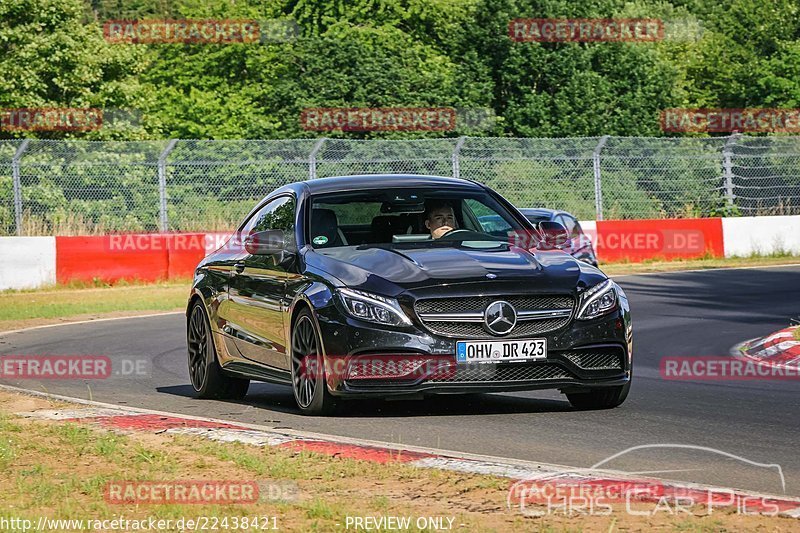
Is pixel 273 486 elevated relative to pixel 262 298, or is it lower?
lower

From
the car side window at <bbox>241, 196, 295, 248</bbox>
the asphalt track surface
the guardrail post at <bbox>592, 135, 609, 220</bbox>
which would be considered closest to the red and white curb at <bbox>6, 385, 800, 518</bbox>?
the asphalt track surface

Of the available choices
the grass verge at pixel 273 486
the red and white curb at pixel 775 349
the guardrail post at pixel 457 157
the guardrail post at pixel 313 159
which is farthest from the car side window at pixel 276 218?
the guardrail post at pixel 457 157

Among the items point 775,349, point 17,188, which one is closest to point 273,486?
point 775,349

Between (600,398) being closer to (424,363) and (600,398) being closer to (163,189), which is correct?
(424,363)

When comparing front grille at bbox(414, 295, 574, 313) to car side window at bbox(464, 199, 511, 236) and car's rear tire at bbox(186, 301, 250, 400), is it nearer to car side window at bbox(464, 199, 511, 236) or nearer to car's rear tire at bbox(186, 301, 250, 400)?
car side window at bbox(464, 199, 511, 236)

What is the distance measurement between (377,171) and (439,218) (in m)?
20.3

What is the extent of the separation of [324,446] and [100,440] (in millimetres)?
1404

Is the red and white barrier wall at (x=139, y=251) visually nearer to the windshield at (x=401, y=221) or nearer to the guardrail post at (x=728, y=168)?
the guardrail post at (x=728, y=168)

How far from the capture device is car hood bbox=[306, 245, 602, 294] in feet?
30.1

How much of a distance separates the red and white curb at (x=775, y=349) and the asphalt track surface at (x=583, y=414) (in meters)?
0.23

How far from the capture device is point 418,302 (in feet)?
29.6

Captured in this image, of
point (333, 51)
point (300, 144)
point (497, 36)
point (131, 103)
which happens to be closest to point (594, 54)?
point (497, 36)

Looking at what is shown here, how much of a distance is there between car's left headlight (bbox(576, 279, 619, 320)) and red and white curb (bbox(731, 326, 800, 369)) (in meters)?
4.35

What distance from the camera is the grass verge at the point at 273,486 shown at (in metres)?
5.75
